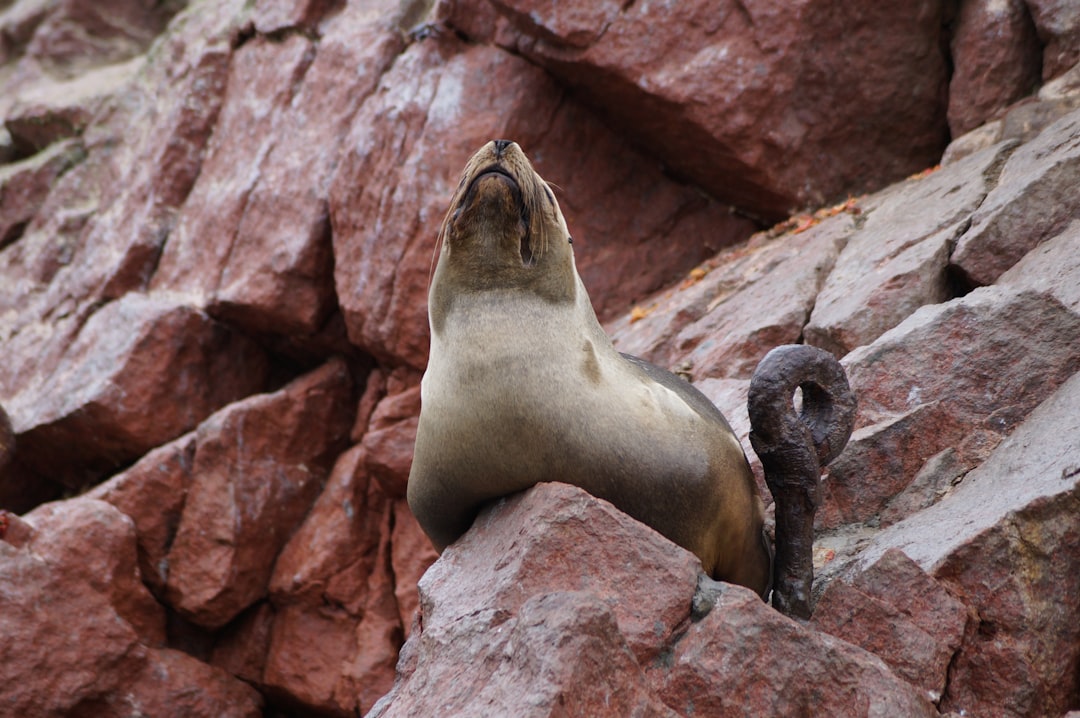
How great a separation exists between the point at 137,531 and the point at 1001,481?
549cm

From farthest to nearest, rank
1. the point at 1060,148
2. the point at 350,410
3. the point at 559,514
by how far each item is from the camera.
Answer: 1. the point at 350,410
2. the point at 1060,148
3. the point at 559,514

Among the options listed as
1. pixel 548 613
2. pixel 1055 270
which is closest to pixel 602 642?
pixel 548 613

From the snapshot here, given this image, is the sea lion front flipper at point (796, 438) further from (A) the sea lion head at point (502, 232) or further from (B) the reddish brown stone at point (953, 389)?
Answer: (A) the sea lion head at point (502, 232)

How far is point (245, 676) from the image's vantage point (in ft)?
24.3

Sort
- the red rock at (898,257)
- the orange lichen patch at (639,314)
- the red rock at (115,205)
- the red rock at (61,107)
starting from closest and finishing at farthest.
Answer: the red rock at (898,257) < the orange lichen patch at (639,314) < the red rock at (115,205) < the red rock at (61,107)

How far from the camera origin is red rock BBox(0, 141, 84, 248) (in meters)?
10.6

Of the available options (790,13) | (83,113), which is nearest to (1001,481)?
(790,13)

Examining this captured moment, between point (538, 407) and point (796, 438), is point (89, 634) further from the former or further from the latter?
point (796, 438)

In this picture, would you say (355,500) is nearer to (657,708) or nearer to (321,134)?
(321,134)

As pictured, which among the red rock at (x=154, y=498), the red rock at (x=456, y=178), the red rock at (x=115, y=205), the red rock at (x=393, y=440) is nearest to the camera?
the red rock at (x=393, y=440)

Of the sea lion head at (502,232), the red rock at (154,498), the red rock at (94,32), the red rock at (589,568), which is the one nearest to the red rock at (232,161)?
the red rock at (154,498)

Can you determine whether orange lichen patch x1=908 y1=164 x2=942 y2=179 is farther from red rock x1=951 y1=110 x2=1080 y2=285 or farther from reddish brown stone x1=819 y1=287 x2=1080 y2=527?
reddish brown stone x1=819 y1=287 x2=1080 y2=527

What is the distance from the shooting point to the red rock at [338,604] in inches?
279

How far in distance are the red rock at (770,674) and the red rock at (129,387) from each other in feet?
18.5
